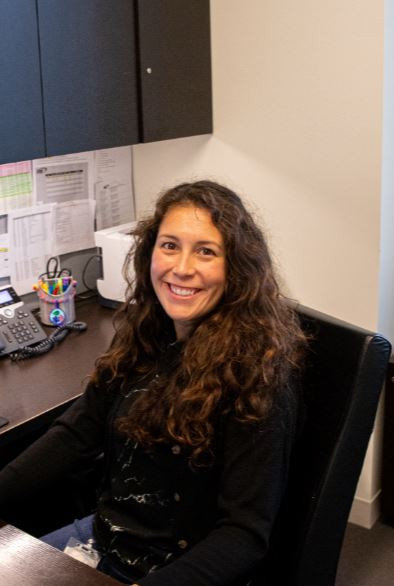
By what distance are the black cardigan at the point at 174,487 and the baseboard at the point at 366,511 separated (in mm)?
1295

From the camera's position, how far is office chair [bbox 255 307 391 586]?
1.37 meters

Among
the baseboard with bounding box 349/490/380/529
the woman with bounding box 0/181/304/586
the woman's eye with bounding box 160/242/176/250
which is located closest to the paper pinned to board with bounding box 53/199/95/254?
the woman with bounding box 0/181/304/586

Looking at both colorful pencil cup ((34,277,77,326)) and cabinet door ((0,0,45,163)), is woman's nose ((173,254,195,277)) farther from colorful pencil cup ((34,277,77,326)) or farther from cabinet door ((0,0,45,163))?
colorful pencil cup ((34,277,77,326))

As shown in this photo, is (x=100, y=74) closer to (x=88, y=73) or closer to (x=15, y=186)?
(x=88, y=73)

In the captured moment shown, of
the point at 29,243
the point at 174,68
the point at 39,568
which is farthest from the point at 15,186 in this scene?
the point at 39,568

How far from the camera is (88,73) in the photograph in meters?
2.18

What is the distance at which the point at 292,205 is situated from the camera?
101 inches

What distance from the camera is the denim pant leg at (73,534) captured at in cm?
168

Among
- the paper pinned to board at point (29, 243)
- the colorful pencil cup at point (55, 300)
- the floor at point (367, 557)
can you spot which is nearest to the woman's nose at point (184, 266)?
the colorful pencil cup at point (55, 300)

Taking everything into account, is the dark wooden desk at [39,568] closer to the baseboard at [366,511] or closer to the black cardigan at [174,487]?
the black cardigan at [174,487]

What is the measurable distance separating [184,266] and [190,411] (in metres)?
0.27

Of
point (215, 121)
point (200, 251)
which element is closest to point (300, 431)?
point (200, 251)

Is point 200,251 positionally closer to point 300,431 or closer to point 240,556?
point 300,431

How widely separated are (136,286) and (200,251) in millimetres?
221
